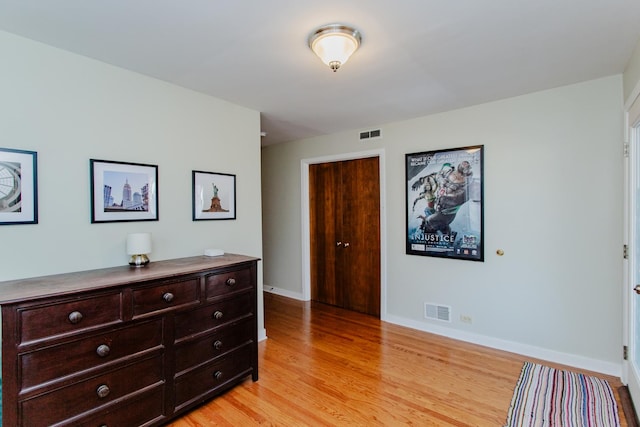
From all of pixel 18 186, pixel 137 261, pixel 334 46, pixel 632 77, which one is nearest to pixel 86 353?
pixel 137 261

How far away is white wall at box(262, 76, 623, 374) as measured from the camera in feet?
8.63

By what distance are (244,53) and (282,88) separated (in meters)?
0.63

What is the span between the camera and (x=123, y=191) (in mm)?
2355

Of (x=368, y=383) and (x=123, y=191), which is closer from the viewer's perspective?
(x=123, y=191)

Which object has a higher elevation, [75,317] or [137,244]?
[137,244]

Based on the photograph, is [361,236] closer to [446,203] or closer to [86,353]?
[446,203]

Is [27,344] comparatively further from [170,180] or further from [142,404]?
[170,180]

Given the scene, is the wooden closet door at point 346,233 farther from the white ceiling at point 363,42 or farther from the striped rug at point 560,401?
the striped rug at point 560,401

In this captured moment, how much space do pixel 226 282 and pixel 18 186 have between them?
1.41 meters

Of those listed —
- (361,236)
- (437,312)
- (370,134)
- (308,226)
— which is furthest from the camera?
(308,226)

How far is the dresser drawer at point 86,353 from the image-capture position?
152 cm

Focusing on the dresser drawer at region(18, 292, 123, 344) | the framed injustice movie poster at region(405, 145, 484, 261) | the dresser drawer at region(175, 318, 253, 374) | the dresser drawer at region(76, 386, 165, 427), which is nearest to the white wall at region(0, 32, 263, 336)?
the dresser drawer at region(18, 292, 123, 344)

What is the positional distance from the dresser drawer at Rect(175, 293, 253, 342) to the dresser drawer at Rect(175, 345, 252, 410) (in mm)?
265

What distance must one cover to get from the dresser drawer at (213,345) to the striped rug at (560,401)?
6.36 feet
